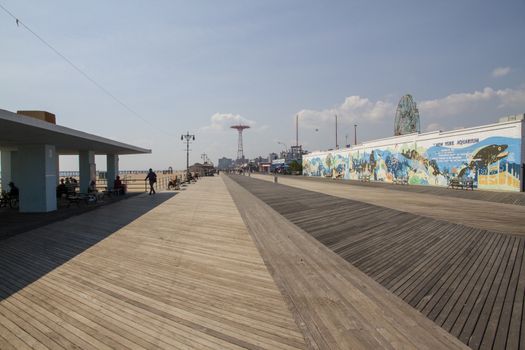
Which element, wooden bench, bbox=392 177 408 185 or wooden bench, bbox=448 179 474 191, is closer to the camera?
wooden bench, bbox=448 179 474 191

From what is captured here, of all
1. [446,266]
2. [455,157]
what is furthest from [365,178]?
[446,266]

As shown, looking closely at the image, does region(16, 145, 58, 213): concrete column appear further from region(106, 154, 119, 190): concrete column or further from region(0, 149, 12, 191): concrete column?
region(106, 154, 119, 190): concrete column

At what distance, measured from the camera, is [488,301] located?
4.25 metres

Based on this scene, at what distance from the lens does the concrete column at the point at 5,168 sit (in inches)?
758

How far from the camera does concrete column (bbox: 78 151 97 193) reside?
62.0 feet

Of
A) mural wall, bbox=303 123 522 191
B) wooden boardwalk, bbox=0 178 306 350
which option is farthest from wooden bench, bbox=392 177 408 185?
wooden boardwalk, bbox=0 178 306 350

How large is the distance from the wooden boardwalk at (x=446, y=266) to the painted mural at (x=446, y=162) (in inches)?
612

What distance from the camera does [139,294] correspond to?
448cm

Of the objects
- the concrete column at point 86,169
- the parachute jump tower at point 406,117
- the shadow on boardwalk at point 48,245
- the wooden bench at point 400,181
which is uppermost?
the parachute jump tower at point 406,117

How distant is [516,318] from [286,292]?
9.82 ft

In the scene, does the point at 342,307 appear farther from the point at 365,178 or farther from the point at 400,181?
the point at 365,178

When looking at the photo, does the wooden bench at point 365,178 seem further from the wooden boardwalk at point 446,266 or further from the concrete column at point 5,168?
the concrete column at point 5,168

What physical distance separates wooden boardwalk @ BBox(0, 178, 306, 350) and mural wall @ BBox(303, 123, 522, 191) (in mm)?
22049

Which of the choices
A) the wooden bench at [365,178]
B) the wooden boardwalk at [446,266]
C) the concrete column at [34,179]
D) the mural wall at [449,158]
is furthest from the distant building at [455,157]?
the concrete column at [34,179]
